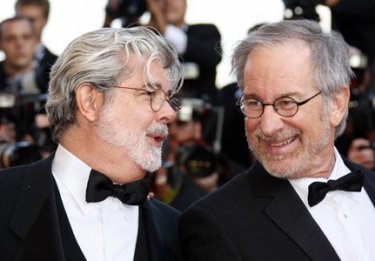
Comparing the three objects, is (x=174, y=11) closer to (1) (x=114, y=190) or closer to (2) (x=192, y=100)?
(2) (x=192, y=100)

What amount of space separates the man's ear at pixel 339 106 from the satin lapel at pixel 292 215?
0.27 m

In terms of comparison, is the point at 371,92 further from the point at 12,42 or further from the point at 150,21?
the point at 12,42

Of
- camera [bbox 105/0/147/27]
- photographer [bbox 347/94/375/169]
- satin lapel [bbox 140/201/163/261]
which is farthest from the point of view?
camera [bbox 105/0/147/27]

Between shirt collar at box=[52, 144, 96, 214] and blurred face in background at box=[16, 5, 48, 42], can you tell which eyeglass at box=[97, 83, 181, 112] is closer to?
shirt collar at box=[52, 144, 96, 214]

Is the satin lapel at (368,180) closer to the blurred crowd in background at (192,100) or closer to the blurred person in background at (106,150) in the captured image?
the blurred person in background at (106,150)

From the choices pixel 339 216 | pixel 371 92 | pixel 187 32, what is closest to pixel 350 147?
pixel 371 92

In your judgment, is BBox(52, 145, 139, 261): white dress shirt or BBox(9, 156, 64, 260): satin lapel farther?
BBox(52, 145, 139, 261): white dress shirt

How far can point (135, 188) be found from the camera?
3.28m

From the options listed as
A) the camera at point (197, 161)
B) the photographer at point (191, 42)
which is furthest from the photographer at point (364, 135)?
the photographer at point (191, 42)

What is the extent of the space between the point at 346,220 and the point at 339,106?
1.29ft

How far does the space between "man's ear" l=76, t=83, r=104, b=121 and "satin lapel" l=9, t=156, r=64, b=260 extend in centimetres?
23

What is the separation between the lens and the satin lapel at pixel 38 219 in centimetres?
306

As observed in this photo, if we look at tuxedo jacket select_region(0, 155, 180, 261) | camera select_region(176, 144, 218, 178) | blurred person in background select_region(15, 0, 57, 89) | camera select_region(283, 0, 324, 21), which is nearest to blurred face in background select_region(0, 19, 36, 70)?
blurred person in background select_region(15, 0, 57, 89)

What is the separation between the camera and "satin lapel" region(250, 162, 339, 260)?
3150 millimetres
